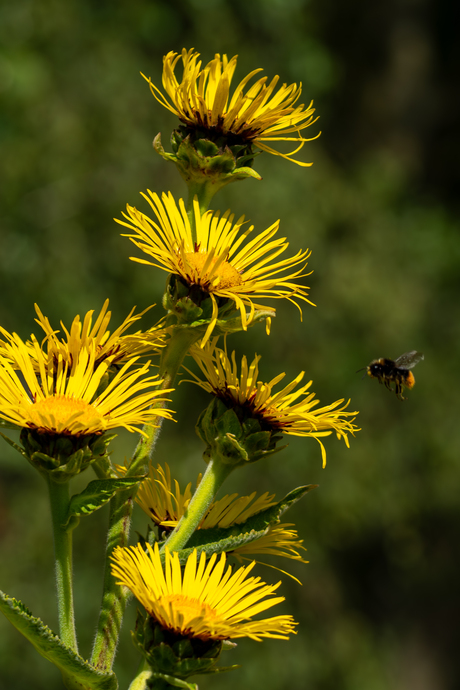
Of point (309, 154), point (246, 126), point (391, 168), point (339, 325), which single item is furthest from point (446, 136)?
point (246, 126)

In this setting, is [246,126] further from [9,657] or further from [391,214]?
[391,214]

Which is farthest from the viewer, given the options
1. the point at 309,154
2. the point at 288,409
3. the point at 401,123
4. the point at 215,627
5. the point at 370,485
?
the point at 401,123

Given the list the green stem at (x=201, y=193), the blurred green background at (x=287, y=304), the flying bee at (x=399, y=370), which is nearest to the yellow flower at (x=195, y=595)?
the green stem at (x=201, y=193)

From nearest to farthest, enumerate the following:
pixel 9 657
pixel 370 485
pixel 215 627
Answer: pixel 215 627 → pixel 9 657 → pixel 370 485

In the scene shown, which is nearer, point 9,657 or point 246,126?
point 246,126

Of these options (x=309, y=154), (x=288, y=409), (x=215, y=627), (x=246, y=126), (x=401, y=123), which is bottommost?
(x=215, y=627)

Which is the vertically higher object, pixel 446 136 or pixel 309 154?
pixel 446 136
